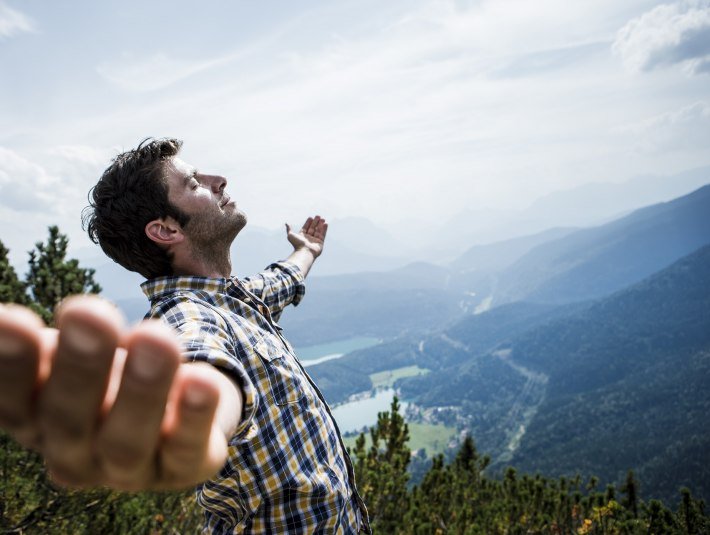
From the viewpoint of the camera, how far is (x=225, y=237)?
284cm

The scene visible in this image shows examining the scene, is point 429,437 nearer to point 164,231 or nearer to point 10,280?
point 10,280

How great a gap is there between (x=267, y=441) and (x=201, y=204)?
1365 mm

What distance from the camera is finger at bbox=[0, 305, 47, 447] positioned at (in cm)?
61

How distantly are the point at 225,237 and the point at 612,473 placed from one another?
131 metres

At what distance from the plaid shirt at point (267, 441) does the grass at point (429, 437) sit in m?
164

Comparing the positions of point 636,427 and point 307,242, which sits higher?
point 307,242

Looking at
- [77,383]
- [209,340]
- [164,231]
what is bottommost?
[77,383]

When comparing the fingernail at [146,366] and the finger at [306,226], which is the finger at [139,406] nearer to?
the fingernail at [146,366]

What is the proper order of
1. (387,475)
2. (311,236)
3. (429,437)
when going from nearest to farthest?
(311,236), (387,475), (429,437)

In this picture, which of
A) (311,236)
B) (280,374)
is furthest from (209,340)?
(311,236)

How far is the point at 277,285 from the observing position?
3.75 meters

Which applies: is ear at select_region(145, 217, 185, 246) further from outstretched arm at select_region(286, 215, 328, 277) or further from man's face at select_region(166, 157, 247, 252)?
outstretched arm at select_region(286, 215, 328, 277)

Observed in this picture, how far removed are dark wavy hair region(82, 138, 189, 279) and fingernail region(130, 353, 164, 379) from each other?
2.14m

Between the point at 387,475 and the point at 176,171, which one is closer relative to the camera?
the point at 176,171
